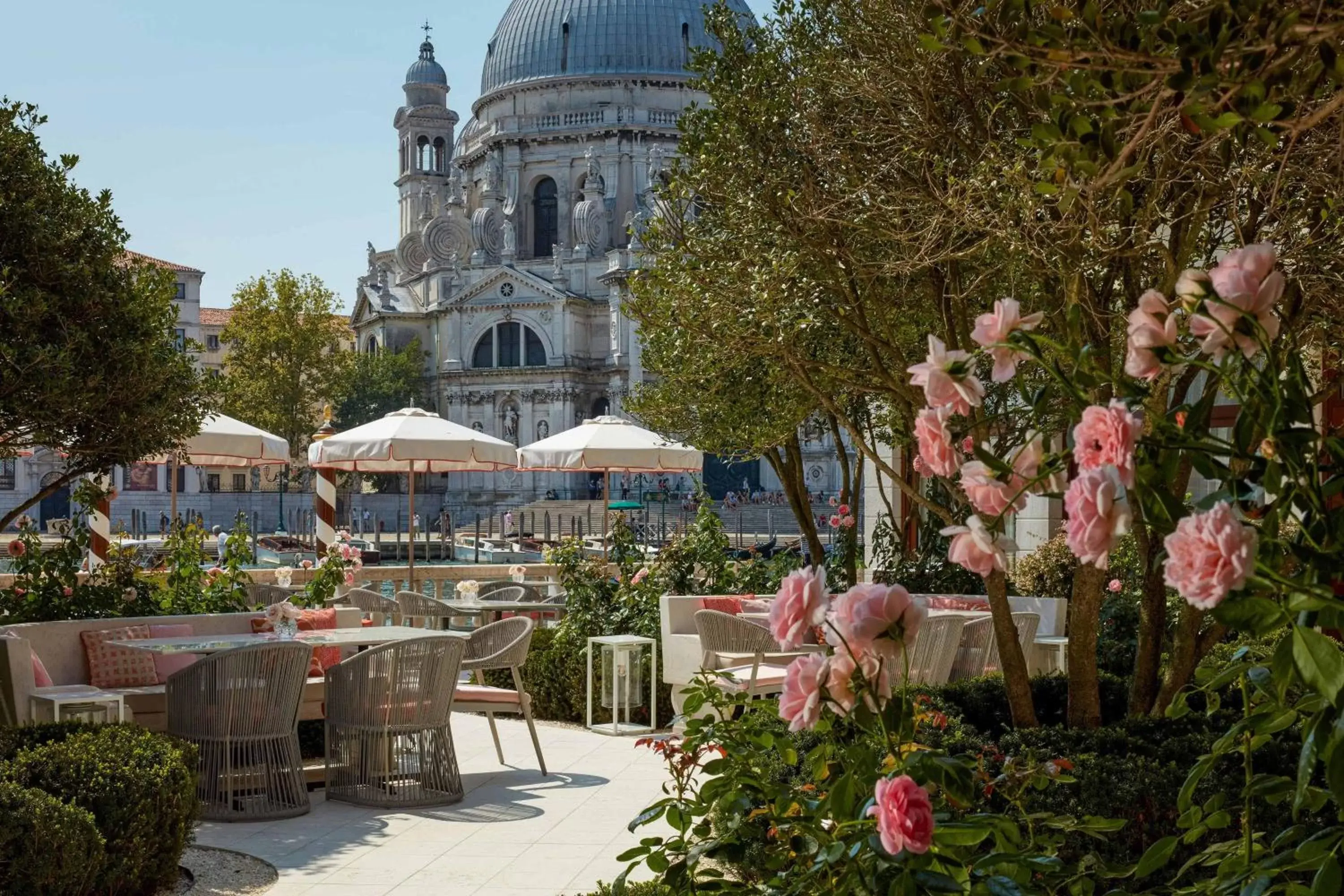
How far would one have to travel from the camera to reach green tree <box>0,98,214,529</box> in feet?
29.9

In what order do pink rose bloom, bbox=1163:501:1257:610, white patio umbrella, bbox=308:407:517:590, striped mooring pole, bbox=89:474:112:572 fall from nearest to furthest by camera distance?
pink rose bloom, bbox=1163:501:1257:610 < striped mooring pole, bbox=89:474:112:572 < white patio umbrella, bbox=308:407:517:590

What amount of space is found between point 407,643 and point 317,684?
1.44 meters

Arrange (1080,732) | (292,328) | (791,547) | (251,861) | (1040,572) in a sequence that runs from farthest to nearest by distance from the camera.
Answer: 1. (292,328)
2. (791,547)
3. (1040,572)
4. (251,861)
5. (1080,732)

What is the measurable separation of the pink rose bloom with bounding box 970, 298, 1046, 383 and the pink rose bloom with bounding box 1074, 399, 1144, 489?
13.8 inches

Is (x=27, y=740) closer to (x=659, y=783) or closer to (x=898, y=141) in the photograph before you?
(x=659, y=783)

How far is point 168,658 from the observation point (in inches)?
371

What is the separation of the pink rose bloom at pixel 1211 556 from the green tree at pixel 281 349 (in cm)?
5889

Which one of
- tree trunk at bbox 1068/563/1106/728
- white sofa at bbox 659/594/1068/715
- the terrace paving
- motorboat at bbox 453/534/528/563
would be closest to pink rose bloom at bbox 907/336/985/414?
tree trunk at bbox 1068/563/1106/728

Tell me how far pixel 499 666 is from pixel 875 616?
7.21 m

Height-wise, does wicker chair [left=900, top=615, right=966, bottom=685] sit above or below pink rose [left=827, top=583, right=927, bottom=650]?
below

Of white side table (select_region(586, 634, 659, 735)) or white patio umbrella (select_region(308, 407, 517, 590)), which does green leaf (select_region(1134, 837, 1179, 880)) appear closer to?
white side table (select_region(586, 634, 659, 735))

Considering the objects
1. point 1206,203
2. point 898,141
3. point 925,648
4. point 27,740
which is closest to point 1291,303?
point 1206,203

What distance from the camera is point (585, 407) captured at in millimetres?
75750

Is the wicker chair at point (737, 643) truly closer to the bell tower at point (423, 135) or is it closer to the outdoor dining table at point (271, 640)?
the outdoor dining table at point (271, 640)
